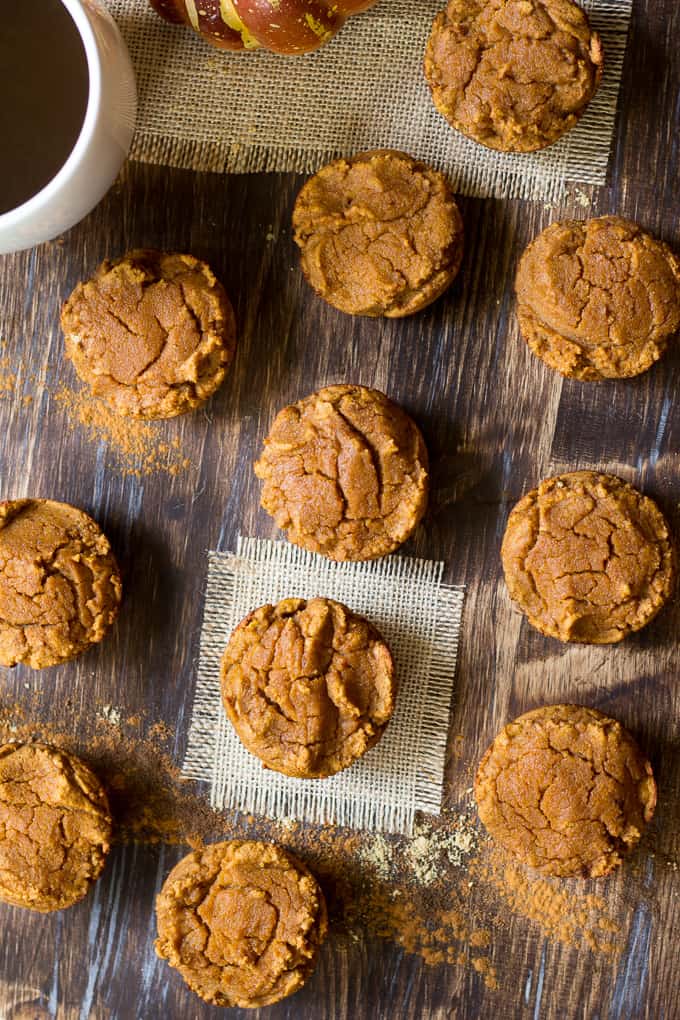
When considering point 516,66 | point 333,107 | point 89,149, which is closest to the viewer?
point 89,149

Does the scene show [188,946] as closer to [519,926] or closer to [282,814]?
[282,814]

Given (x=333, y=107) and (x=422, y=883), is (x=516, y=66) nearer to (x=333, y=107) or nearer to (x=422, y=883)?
(x=333, y=107)

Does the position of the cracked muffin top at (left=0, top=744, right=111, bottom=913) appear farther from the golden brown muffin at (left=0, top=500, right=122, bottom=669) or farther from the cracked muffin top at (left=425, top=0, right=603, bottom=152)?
the cracked muffin top at (left=425, top=0, right=603, bottom=152)

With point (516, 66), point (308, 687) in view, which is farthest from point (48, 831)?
point (516, 66)

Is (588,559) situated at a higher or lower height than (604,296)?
lower

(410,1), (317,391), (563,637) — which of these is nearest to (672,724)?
(563,637)
